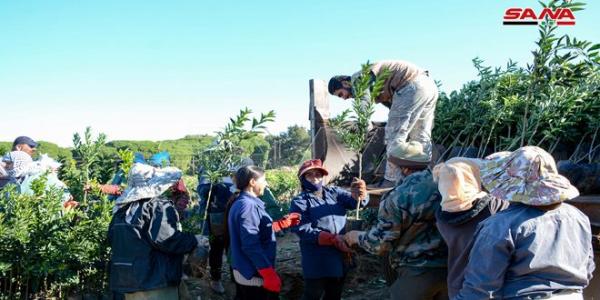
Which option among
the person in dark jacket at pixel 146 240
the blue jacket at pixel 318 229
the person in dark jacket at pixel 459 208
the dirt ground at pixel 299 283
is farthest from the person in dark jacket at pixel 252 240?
the dirt ground at pixel 299 283

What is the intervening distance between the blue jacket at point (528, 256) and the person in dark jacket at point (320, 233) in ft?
5.49

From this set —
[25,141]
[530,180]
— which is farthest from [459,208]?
[25,141]

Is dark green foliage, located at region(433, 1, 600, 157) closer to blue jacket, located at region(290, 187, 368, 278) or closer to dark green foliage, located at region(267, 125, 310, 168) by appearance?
blue jacket, located at region(290, 187, 368, 278)

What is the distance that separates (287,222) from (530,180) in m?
2.01

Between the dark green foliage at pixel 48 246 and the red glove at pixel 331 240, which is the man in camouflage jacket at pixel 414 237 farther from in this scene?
the dark green foliage at pixel 48 246

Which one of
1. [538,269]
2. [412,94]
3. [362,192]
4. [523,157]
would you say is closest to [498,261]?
[538,269]

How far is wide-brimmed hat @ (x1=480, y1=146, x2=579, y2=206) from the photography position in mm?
1971

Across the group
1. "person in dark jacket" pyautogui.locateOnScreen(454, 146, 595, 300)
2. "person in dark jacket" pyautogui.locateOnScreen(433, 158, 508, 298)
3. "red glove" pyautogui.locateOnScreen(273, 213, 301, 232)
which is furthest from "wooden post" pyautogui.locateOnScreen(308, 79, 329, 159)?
"person in dark jacket" pyautogui.locateOnScreen(454, 146, 595, 300)

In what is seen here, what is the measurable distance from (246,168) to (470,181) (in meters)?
1.76

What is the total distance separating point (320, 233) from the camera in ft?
11.9

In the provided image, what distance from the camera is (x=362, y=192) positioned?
382cm

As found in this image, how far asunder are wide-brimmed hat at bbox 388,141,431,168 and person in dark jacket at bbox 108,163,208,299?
1680 millimetres

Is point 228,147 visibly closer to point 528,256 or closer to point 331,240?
A: point 331,240

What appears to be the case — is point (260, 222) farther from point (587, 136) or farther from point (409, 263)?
point (587, 136)
